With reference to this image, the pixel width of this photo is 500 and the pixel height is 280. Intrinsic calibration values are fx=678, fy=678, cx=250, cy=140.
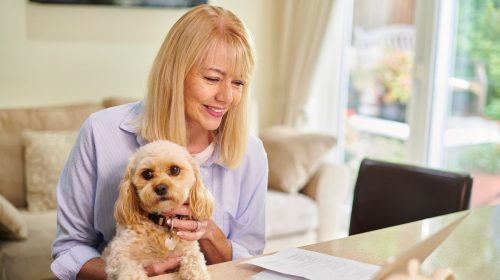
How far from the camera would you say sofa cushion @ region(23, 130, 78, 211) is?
11.3 feet

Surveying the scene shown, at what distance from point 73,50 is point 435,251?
2.95 m

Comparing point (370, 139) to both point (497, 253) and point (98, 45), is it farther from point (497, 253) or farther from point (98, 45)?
point (497, 253)

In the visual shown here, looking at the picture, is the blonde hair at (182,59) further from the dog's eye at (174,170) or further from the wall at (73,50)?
the wall at (73,50)

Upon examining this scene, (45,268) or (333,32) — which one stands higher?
(333,32)

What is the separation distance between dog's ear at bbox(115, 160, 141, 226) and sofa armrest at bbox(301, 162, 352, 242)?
A: 8.41 ft

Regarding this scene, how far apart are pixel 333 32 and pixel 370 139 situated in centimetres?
80

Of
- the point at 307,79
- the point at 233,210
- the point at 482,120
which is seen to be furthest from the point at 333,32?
the point at 233,210

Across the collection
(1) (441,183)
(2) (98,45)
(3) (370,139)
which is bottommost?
(3) (370,139)

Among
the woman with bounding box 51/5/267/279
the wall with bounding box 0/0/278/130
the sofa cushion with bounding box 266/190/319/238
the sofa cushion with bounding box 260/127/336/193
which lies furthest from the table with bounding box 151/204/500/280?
the wall with bounding box 0/0/278/130

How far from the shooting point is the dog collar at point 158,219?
4.99 feet

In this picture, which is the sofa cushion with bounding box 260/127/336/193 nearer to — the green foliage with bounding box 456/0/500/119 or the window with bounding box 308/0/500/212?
the window with bounding box 308/0/500/212

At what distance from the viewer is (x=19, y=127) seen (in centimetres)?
363

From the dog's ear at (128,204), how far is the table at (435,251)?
0.50ft

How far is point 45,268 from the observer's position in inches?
115
